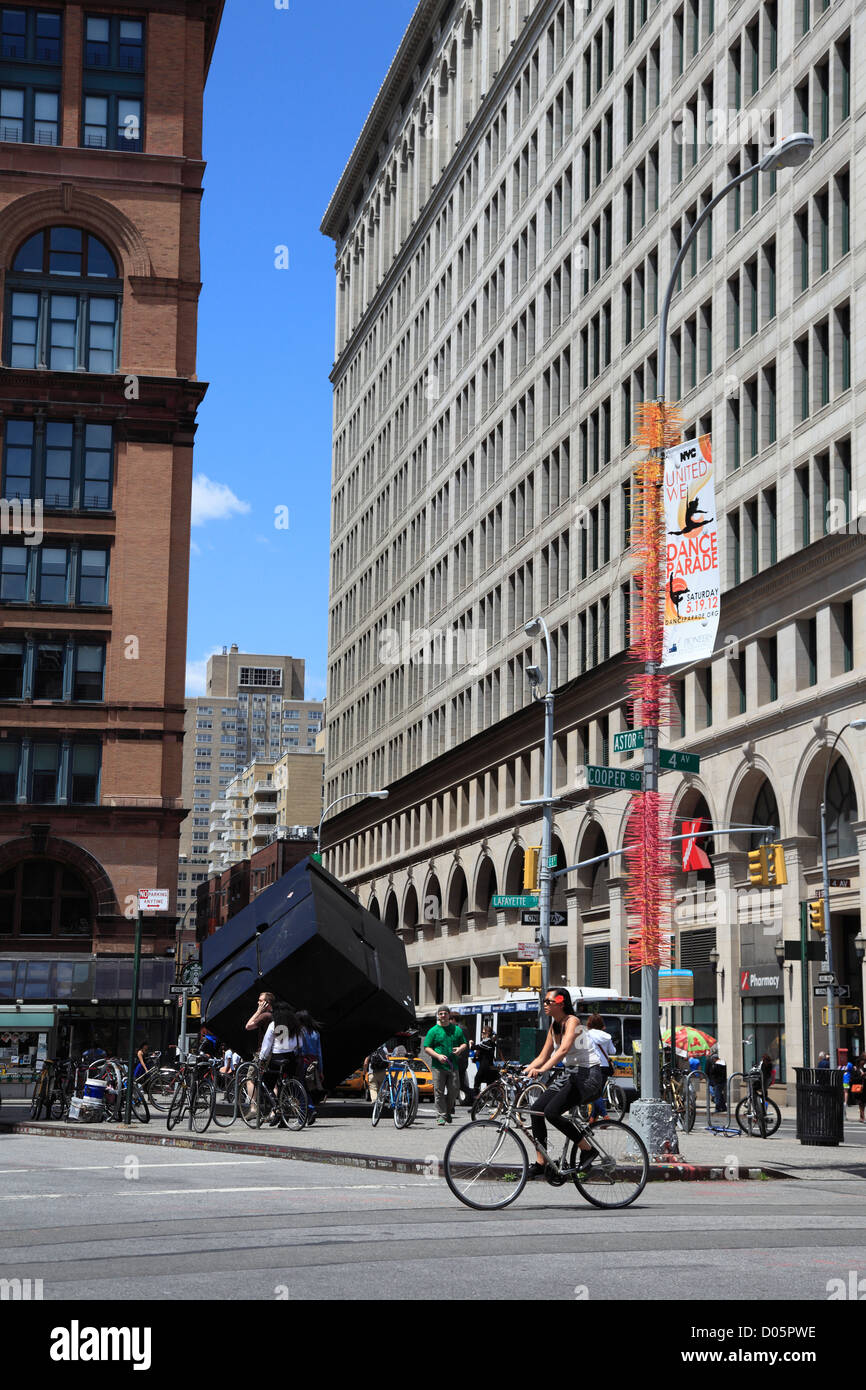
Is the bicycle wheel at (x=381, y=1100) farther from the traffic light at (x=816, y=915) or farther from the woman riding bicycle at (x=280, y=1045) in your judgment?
the traffic light at (x=816, y=915)

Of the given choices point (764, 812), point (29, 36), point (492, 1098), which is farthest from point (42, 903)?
point (492, 1098)

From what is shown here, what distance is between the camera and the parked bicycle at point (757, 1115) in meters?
27.7

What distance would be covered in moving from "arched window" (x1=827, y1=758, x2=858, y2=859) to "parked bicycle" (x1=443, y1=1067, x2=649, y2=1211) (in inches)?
1267

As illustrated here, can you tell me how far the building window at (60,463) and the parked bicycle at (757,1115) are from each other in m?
38.2

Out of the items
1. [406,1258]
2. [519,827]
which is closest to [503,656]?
[519,827]

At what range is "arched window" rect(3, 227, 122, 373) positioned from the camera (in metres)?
59.9

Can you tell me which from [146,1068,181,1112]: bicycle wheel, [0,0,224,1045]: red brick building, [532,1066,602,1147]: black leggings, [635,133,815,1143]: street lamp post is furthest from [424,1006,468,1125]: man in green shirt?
[0,0,224,1045]: red brick building

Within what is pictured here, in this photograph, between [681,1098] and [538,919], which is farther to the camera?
[538,919]

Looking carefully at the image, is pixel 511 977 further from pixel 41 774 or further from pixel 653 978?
pixel 41 774

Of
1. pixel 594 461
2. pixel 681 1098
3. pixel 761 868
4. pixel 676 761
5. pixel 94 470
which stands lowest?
pixel 681 1098

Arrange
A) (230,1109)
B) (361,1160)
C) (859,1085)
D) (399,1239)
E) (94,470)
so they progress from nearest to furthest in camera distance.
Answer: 1. (399,1239)
2. (361,1160)
3. (230,1109)
4. (859,1085)
5. (94,470)

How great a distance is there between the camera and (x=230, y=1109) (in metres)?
28.5

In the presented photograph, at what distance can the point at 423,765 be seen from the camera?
289ft

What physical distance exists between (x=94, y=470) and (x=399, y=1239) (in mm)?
51242
